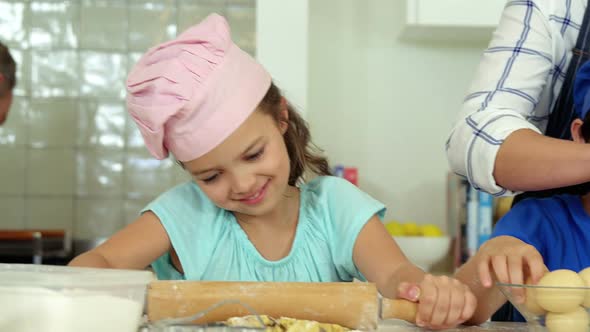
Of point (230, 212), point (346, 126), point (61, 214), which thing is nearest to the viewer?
point (230, 212)

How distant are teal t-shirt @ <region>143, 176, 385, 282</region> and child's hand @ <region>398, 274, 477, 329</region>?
1.16 ft

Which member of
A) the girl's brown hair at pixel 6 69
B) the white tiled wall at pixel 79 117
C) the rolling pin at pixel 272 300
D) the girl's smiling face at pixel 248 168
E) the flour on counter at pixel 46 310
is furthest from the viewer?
the white tiled wall at pixel 79 117

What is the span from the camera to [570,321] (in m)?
0.70

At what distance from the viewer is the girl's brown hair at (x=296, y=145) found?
1.28 meters

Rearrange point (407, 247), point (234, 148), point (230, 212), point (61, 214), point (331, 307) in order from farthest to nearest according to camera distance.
Answer: point (61, 214) < point (407, 247) < point (230, 212) < point (234, 148) < point (331, 307)

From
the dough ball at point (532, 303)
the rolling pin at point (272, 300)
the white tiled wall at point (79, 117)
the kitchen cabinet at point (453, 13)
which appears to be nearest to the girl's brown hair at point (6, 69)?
the white tiled wall at point (79, 117)

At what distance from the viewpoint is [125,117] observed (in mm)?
3006

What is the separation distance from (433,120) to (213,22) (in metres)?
1.55

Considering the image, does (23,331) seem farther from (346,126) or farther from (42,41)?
(42,41)

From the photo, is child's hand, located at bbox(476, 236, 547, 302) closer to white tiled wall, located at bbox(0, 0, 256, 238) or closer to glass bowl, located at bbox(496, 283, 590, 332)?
glass bowl, located at bbox(496, 283, 590, 332)

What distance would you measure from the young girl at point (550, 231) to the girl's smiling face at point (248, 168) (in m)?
0.31

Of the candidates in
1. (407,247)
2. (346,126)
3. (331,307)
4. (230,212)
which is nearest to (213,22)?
(230,212)

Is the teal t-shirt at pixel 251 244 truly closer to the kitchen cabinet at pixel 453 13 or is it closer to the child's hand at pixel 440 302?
the child's hand at pixel 440 302

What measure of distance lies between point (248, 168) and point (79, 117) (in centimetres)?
201
